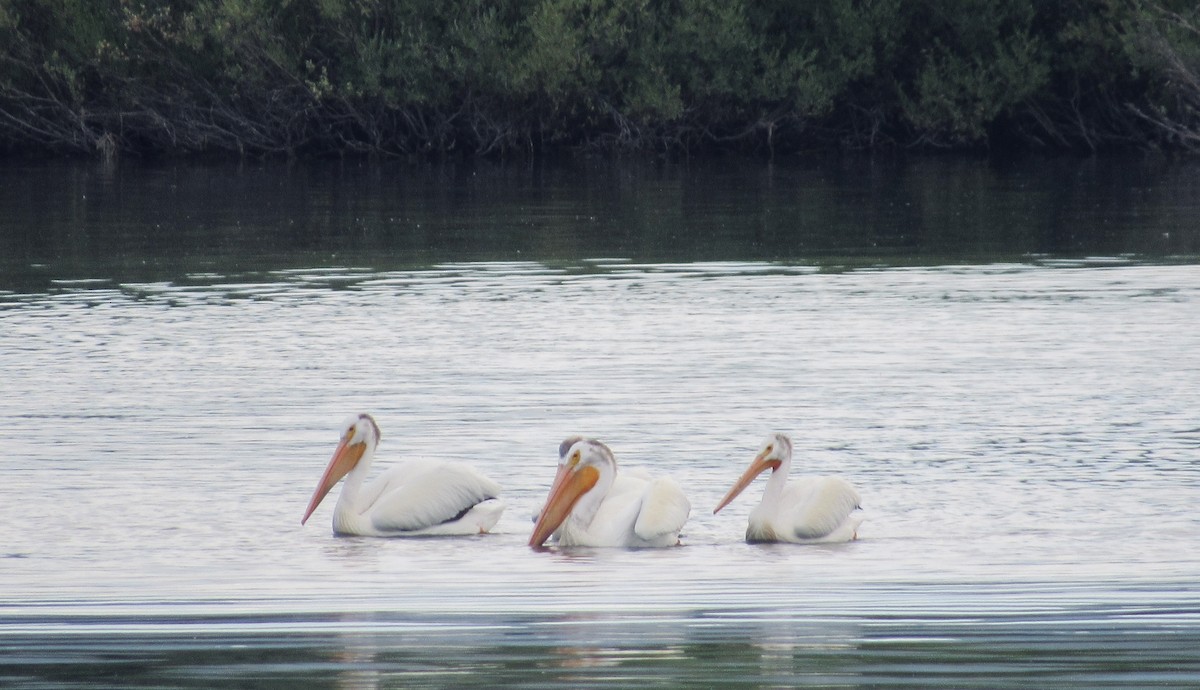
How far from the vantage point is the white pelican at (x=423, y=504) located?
8852 mm

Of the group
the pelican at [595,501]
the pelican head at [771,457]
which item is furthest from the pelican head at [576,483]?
the pelican head at [771,457]

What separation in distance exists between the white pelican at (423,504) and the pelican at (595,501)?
0.27 metres

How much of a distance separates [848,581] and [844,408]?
13.2 ft

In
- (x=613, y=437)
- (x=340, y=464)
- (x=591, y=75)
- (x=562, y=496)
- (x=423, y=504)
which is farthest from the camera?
(x=591, y=75)

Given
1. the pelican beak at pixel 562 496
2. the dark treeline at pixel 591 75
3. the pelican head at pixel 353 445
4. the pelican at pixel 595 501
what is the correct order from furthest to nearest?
the dark treeline at pixel 591 75 < the pelican head at pixel 353 445 < the pelican beak at pixel 562 496 < the pelican at pixel 595 501

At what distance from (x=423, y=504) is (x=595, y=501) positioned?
711 mm

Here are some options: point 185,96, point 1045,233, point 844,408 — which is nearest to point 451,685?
point 844,408

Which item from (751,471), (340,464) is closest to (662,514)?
(751,471)

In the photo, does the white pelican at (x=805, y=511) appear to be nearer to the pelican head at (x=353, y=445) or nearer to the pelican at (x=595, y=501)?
the pelican at (x=595, y=501)

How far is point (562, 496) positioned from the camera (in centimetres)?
869

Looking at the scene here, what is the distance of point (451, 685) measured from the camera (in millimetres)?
5691

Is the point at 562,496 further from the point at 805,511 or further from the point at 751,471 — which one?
the point at 805,511

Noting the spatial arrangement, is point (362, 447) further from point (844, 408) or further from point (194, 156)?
point (194, 156)

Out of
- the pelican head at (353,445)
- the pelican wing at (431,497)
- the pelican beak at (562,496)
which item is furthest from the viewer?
the pelican head at (353,445)
